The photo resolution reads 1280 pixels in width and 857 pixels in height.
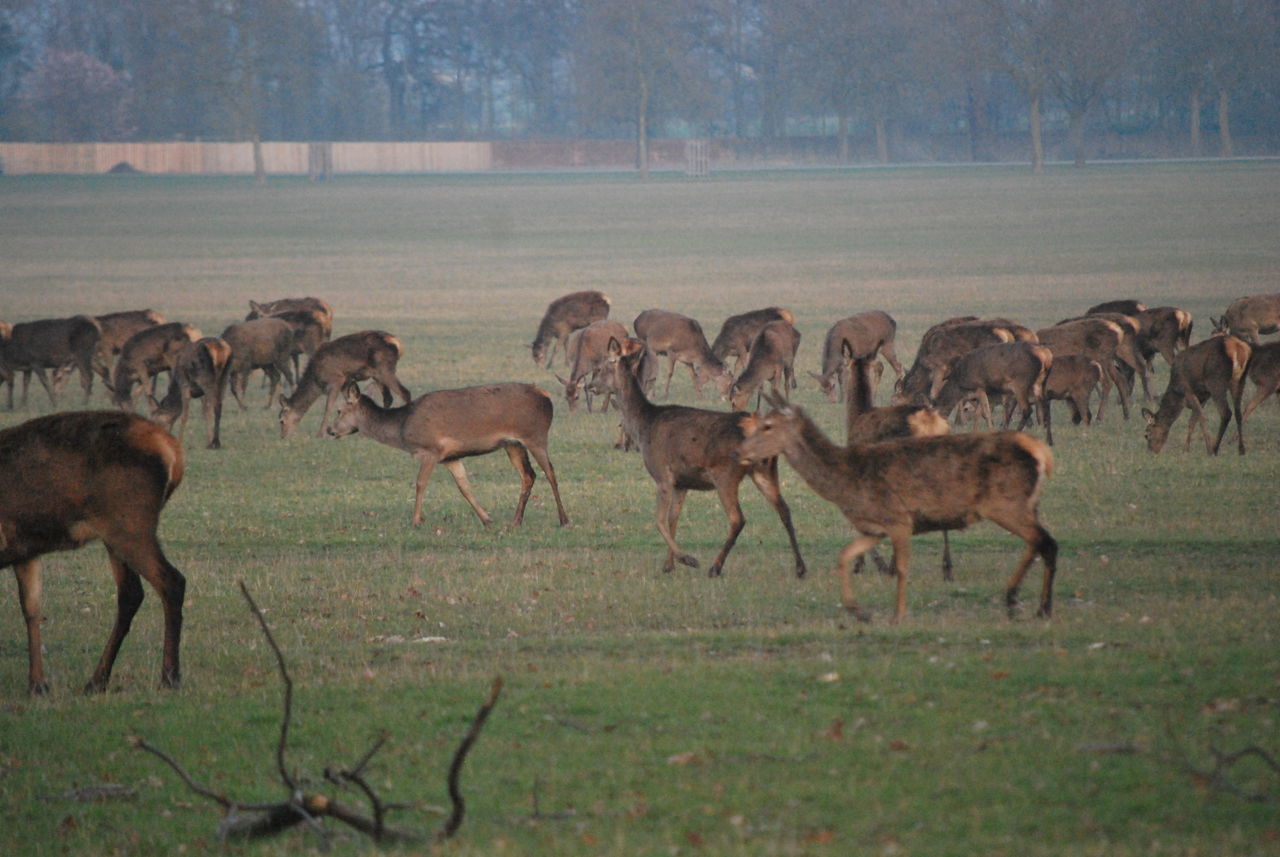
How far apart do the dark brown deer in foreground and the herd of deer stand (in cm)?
1

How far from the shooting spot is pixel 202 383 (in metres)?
20.9

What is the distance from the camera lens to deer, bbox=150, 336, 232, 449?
2070cm

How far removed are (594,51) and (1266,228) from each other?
6552 cm

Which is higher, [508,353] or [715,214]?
[715,214]

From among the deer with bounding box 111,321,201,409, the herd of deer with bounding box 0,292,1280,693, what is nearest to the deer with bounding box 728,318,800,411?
the herd of deer with bounding box 0,292,1280,693

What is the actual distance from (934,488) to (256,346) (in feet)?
48.4

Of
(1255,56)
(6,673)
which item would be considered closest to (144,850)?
(6,673)

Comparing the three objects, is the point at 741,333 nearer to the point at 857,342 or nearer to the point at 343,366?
the point at 857,342

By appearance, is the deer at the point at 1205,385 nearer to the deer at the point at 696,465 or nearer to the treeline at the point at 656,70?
the deer at the point at 696,465

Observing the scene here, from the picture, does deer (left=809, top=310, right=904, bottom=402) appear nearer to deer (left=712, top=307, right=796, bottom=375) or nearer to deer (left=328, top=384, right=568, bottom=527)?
deer (left=712, top=307, right=796, bottom=375)

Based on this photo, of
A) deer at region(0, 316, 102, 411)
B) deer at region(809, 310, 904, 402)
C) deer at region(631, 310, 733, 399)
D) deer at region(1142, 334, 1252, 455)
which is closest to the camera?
deer at region(1142, 334, 1252, 455)

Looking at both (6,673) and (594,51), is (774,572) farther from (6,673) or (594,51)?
(594,51)

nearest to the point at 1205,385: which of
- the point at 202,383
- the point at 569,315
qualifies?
the point at 202,383

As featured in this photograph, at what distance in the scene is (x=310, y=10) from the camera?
130 m
